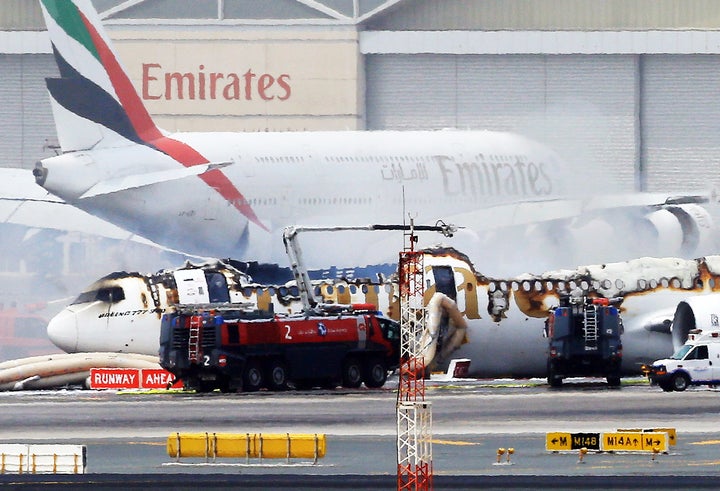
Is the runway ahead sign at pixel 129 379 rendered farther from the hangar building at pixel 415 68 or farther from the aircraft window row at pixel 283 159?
the hangar building at pixel 415 68

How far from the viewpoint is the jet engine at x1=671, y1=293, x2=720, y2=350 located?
60.6m

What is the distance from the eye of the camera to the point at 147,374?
60.2m

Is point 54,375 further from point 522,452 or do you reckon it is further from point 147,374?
point 522,452

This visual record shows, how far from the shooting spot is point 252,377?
55.7 m

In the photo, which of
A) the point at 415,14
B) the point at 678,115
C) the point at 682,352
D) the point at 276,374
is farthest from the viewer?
the point at 415,14

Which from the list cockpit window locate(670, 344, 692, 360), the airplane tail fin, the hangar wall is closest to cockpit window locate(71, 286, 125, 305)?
cockpit window locate(670, 344, 692, 360)

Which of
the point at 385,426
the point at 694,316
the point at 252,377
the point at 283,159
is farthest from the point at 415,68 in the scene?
the point at 385,426

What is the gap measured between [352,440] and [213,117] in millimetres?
64624

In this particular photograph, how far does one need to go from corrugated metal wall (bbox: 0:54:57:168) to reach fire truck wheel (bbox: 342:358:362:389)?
2184 inches

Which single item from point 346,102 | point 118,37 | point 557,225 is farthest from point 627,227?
point 118,37

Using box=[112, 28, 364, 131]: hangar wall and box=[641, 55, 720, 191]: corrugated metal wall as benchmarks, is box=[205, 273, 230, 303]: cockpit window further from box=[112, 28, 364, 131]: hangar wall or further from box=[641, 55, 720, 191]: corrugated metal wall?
box=[641, 55, 720, 191]: corrugated metal wall

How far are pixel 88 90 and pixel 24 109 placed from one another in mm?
28432

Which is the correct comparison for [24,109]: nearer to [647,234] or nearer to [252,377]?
[647,234]

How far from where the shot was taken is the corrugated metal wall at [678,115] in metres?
108
